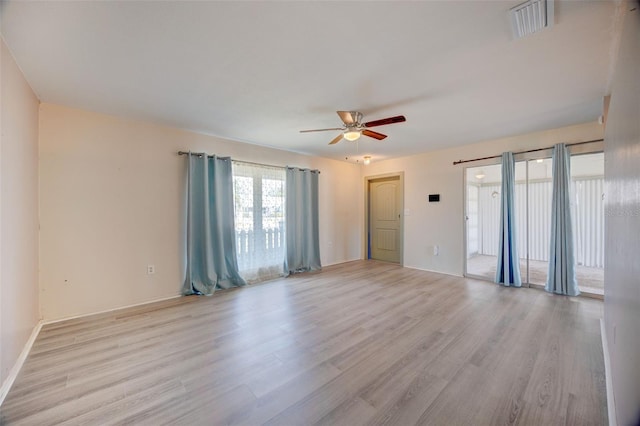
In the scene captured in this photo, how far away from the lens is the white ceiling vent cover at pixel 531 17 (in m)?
1.42

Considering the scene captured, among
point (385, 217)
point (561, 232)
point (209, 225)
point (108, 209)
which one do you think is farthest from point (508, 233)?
point (108, 209)

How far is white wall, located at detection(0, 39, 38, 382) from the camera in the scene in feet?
5.80

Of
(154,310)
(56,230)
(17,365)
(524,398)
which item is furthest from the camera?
(154,310)

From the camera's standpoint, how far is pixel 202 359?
208 cm

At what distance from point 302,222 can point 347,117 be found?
2.73 metres

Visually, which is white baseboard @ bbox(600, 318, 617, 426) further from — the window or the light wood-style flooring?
the window

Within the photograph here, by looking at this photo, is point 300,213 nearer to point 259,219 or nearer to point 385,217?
point 259,219

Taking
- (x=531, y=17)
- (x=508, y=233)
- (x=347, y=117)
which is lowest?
(x=508, y=233)

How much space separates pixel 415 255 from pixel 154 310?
470 cm

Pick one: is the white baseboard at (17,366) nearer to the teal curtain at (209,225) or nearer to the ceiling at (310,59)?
the teal curtain at (209,225)

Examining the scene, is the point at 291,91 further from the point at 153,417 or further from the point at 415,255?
the point at 415,255

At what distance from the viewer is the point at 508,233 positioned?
400 cm

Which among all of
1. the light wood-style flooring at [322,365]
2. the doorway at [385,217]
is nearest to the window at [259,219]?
the light wood-style flooring at [322,365]

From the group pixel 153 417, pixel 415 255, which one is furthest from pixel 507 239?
pixel 153 417
